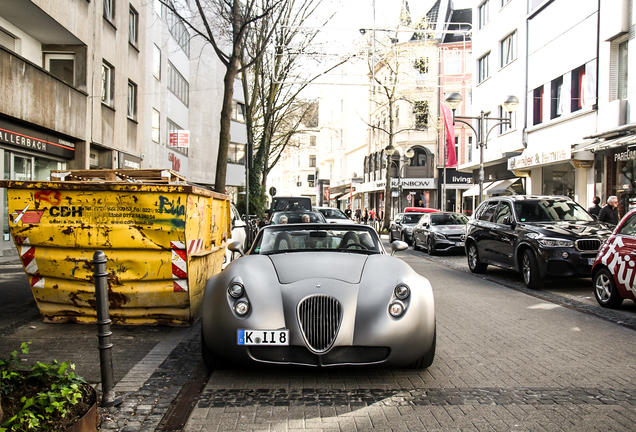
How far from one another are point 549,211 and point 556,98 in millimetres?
11495

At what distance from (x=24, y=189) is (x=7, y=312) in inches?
83.5

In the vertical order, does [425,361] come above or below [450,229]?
below

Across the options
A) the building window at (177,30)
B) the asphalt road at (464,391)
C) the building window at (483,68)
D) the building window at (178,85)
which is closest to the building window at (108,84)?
the building window at (177,30)

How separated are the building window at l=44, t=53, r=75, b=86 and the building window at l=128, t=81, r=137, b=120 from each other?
14.5ft

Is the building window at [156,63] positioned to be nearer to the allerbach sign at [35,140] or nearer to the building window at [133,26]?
the building window at [133,26]

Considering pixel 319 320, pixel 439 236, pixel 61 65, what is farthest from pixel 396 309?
pixel 61 65

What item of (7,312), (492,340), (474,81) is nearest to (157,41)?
(474,81)

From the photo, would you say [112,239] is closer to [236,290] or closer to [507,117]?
[236,290]

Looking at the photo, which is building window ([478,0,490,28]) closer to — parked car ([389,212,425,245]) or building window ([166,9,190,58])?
parked car ([389,212,425,245])

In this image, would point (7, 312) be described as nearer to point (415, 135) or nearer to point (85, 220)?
point (85, 220)

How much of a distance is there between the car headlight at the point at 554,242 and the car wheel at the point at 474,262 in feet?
9.71

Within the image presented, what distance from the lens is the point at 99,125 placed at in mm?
18406

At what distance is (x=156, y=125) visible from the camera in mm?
26609

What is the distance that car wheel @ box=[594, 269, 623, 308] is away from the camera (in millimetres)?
8074
